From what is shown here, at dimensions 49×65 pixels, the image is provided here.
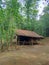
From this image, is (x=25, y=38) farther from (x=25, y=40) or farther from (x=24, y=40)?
(x=24, y=40)

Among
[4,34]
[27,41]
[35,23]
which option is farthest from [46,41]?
[4,34]

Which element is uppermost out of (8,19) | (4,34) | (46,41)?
(8,19)

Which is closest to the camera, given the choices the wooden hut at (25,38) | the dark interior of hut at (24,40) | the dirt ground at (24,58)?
the dirt ground at (24,58)

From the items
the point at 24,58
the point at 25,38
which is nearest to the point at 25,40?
the point at 25,38

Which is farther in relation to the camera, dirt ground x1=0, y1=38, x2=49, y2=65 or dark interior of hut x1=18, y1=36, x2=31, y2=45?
dark interior of hut x1=18, y1=36, x2=31, y2=45

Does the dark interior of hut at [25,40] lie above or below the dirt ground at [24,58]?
below

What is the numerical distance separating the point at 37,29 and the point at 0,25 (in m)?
27.0

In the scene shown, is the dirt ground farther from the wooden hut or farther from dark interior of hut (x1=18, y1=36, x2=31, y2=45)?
dark interior of hut (x1=18, y1=36, x2=31, y2=45)

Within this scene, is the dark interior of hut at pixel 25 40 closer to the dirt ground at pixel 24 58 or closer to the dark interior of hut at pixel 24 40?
the dark interior of hut at pixel 24 40

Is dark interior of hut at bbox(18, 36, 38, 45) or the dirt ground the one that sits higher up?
the dirt ground

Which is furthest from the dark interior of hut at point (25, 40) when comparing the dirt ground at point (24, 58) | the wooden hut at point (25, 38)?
the dirt ground at point (24, 58)

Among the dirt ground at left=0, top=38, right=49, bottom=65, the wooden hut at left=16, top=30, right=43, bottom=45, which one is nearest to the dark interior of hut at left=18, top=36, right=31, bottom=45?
the wooden hut at left=16, top=30, right=43, bottom=45

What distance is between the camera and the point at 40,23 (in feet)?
171

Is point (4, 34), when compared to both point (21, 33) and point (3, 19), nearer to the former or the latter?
point (3, 19)
